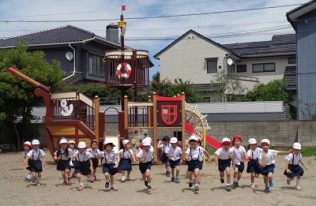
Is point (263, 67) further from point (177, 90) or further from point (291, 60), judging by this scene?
point (177, 90)

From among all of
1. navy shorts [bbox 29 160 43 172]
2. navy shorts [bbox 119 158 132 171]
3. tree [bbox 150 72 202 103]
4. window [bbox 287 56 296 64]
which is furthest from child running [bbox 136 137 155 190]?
window [bbox 287 56 296 64]

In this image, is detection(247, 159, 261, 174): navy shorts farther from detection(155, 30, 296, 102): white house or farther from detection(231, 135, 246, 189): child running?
detection(155, 30, 296, 102): white house

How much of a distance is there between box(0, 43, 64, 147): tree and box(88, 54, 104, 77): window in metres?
9.31

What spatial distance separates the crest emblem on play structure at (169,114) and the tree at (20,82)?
25.9 feet

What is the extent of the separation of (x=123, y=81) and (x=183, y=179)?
16.2 feet

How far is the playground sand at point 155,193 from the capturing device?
9023 mm

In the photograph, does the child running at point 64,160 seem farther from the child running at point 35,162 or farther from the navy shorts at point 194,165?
the navy shorts at point 194,165

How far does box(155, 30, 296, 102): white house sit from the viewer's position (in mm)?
32188

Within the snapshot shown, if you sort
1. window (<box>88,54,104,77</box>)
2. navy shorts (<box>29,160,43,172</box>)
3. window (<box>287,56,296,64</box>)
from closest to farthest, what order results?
navy shorts (<box>29,160,43,172</box>)
window (<box>88,54,104,77</box>)
window (<box>287,56,296,64</box>)

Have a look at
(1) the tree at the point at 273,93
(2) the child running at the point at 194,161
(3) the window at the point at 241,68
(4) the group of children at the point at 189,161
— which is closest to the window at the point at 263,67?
(3) the window at the point at 241,68

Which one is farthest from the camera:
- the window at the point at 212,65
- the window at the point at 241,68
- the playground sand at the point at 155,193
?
the window at the point at 241,68

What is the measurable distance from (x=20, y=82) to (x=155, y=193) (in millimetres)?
12733

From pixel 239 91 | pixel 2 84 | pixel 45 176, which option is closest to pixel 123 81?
pixel 45 176

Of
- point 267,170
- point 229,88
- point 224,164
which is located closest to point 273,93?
point 229,88
